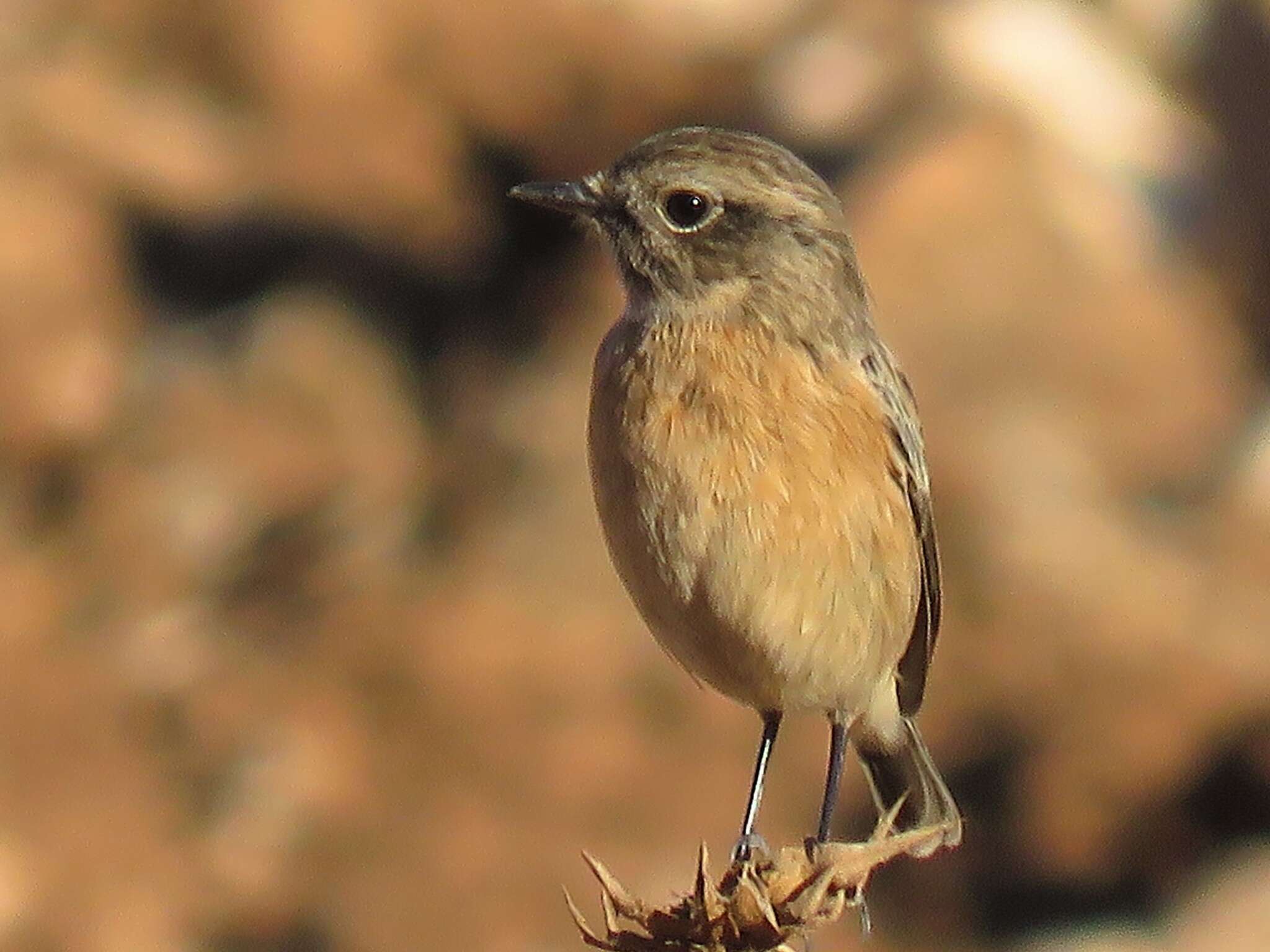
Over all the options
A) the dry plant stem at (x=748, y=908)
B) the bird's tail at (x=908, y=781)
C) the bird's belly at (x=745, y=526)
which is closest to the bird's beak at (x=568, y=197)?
the bird's belly at (x=745, y=526)

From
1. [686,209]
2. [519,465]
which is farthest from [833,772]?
[519,465]

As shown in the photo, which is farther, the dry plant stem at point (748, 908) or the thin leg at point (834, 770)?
the thin leg at point (834, 770)

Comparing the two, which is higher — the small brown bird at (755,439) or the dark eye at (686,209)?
the dark eye at (686,209)

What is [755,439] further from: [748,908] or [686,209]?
[748,908]

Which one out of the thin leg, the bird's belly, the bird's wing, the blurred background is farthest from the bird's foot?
the blurred background

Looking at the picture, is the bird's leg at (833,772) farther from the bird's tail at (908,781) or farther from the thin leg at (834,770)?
the bird's tail at (908,781)

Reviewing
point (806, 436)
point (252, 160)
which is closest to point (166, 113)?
point (252, 160)

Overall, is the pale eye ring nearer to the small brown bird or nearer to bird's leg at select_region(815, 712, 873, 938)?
the small brown bird

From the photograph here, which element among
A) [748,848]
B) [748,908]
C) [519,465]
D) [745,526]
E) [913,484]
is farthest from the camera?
[519,465]
